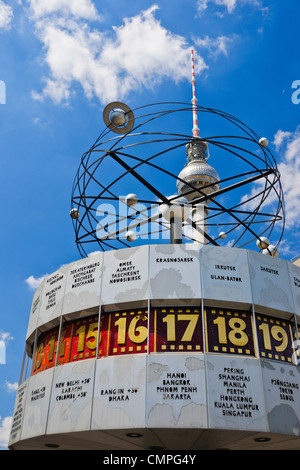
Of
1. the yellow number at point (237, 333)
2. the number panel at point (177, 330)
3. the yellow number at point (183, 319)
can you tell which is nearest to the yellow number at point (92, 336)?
the number panel at point (177, 330)

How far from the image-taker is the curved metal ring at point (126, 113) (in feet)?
56.2

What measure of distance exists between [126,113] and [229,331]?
8906mm

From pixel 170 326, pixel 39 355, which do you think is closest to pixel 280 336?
pixel 170 326

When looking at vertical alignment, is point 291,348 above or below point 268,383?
above

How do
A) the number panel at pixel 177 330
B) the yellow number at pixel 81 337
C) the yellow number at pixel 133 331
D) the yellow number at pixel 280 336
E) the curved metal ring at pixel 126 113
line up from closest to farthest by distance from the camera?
the number panel at pixel 177 330 < the yellow number at pixel 133 331 < the yellow number at pixel 280 336 < the yellow number at pixel 81 337 < the curved metal ring at pixel 126 113

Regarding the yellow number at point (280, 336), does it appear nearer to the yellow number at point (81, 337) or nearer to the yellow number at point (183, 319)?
the yellow number at point (183, 319)

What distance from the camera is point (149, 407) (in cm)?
1359

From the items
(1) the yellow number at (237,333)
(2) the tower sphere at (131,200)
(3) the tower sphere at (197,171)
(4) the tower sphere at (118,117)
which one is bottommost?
(1) the yellow number at (237,333)

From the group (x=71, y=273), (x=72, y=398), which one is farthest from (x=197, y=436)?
(x=71, y=273)

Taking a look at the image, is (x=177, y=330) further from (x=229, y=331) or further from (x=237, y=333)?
(x=237, y=333)

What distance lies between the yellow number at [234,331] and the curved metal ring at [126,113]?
8048mm

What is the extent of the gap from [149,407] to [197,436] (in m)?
2.10

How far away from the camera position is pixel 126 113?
1705 cm

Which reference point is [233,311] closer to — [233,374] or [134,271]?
[233,374]
